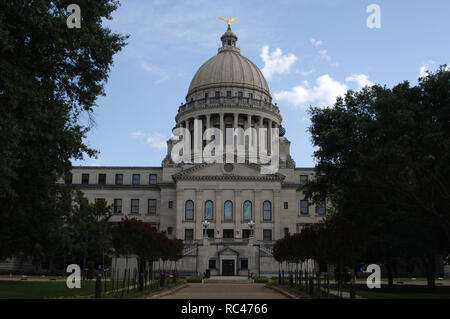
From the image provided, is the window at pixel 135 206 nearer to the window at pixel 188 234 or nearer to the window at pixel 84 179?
the window at pixel 84 179

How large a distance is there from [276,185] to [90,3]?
6682cm

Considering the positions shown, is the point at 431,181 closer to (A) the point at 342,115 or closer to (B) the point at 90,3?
(A) the point at 342,115

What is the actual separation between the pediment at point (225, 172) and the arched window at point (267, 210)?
4212mm

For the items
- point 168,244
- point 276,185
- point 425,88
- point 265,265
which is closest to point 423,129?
point 425,88

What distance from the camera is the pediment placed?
8938 centimetres

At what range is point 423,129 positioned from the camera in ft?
103

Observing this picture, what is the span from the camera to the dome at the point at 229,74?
4341 inches

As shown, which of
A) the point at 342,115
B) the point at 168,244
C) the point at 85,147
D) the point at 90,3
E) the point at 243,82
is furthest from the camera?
the point at 243,82

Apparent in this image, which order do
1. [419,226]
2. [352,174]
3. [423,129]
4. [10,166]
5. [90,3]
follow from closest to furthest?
[10,166] < [90,3] < [423,129] < [352,174] < [419,226]

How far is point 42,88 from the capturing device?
25.5m

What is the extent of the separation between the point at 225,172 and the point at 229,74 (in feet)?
95.3

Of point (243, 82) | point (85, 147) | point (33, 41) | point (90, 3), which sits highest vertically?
point (243, 82)

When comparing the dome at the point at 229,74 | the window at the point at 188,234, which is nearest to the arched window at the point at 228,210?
the window at the point at 188,234

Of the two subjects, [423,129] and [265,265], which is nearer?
[423,129]
